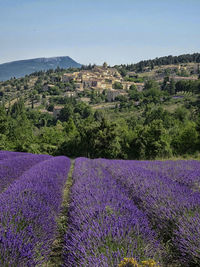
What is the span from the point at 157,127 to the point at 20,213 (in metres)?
16.6

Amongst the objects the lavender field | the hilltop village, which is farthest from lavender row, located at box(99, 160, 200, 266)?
the hilltop village

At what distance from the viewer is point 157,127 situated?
717 inches

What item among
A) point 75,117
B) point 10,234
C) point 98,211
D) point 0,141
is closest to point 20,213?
point 10,234

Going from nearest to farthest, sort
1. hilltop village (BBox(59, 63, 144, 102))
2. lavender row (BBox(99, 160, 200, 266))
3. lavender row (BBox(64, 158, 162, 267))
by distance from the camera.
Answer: lavender row (BBox(64, 158, 162, 267)) < lavender row (BBox(99, 160, 200, 266)) < hilltop village (BBox(59, 63, 144, 102))

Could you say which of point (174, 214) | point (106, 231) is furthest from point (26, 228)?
point (174, 214)

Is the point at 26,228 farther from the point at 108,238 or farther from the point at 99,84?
the point at 99,84

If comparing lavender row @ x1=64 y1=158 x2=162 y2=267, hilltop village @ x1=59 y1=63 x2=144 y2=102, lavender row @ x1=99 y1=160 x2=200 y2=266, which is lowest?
lavender row @ x1=99 y1=160 x2=200 y2=266

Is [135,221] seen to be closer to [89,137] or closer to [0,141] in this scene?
[89,137]

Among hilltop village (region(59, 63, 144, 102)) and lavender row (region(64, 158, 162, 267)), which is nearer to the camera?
lavender row (region(64, 158, 162, 267))

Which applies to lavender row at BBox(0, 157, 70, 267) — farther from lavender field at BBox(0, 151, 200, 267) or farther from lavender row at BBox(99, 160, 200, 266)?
lavender row at BBox(99, 160, 200, 266)

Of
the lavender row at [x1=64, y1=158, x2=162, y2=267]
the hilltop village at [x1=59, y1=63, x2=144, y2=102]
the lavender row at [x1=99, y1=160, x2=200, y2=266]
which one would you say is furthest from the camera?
the hilltop village at [x1=59, y1=63, x2=144, y2=102]

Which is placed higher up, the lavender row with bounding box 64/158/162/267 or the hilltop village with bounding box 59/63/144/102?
the hilltop village with bounding box 59/63/144/102

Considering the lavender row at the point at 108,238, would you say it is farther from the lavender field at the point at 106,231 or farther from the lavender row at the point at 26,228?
the lavender row at the point at 26,228

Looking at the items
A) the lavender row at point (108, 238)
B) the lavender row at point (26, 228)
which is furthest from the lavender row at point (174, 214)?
the lavender row at point (26, 228)
